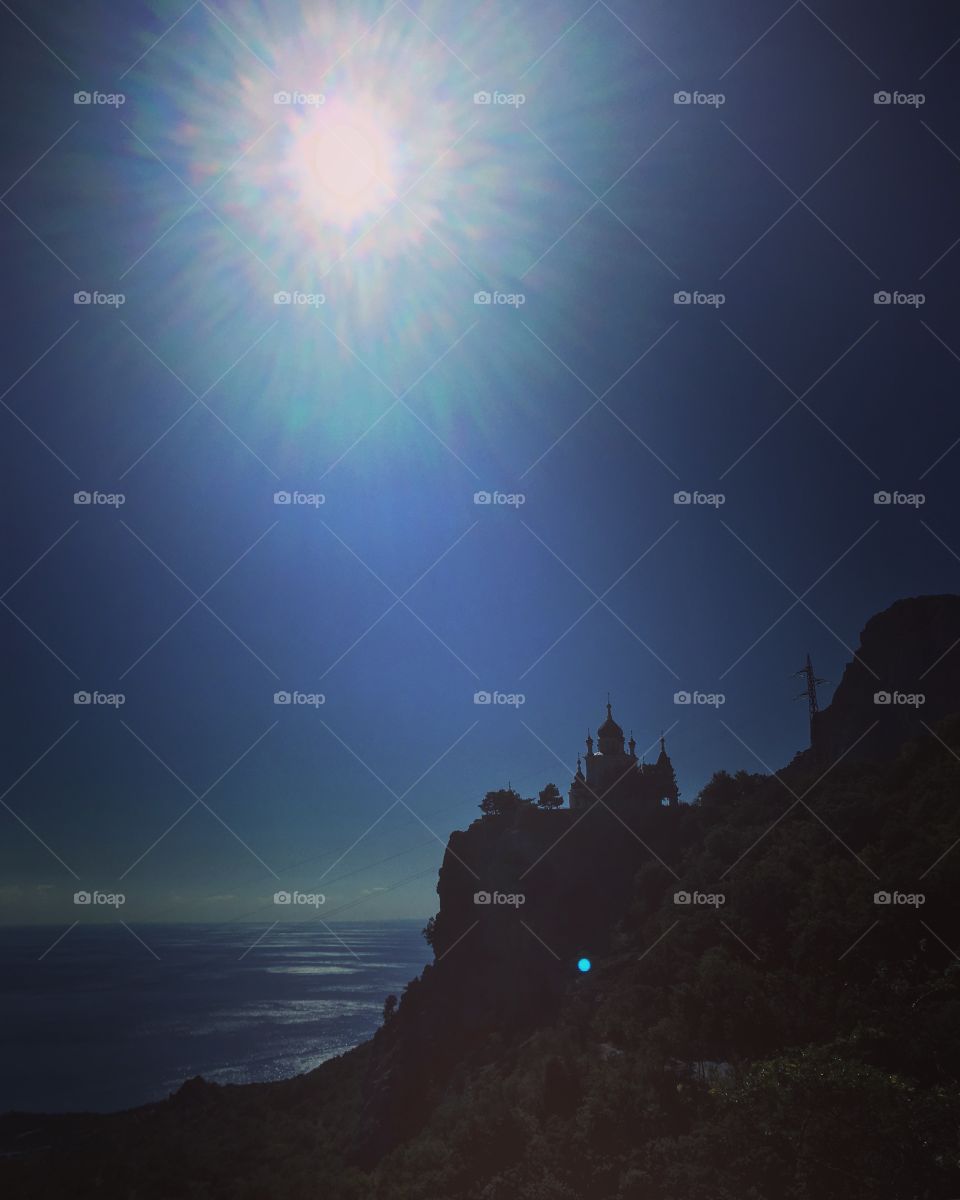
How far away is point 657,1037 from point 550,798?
25363 millimetres

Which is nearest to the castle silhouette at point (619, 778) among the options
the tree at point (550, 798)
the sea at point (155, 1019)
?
the tree at point (550, 798)

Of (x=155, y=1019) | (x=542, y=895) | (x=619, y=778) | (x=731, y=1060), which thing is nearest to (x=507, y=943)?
(x=542, y=895)

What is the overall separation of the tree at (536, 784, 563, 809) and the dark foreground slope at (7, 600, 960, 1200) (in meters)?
4.06

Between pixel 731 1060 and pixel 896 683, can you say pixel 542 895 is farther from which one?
pixel 896 683

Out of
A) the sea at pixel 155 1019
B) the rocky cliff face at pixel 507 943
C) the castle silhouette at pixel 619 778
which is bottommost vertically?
the sea at pixel 155 1019

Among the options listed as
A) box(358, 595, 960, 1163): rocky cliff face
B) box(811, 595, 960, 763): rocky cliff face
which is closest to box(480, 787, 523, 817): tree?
box(358, 595, 960, 1163): rocky cliff face

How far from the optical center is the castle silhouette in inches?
1868

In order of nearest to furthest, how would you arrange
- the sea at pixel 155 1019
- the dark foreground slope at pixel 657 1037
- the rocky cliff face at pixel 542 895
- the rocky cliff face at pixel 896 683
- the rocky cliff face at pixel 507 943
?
the dark foreground slope at pixel 657 1037 < the rocky cliff face at pixel 507 943 < the rocky cliff face at pixel 542 895 < the rocky cliff face at pixel 896 683 < the sea at pixel 155 1019

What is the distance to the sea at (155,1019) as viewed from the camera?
7756cm

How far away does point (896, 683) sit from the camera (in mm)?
45031

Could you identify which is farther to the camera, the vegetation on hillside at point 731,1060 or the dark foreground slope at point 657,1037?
the dark foreground slope at point 657,1037

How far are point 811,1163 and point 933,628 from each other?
3682 centimetres

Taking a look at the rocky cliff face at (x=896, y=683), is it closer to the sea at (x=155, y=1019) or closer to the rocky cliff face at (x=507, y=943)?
the rocky cliff face at (x=507, y=943)

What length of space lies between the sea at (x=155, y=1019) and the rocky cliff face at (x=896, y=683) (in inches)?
1979
